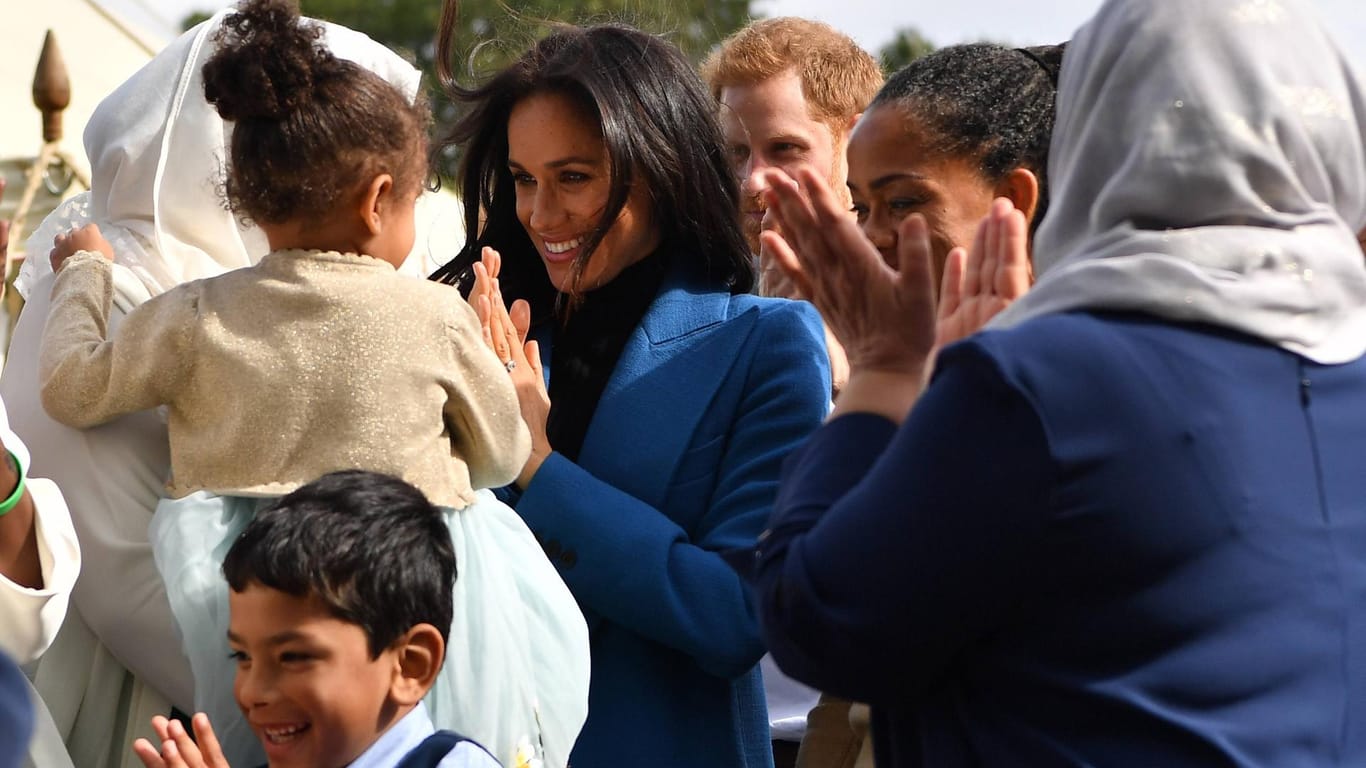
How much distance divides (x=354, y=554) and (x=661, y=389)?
94cm

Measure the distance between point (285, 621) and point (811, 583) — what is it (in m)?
0.94

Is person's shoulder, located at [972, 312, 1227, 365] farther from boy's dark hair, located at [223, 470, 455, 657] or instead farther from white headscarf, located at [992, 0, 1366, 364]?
boy's dark hair, located at [223, 470, 455, 657]

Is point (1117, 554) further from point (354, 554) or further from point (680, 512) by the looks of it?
point (680, 512)

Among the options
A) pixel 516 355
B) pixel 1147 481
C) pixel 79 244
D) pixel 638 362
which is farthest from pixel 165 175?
pixel 1147 481

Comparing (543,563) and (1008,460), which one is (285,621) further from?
(1008,460)

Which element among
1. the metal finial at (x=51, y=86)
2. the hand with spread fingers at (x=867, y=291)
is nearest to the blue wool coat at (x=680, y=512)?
the hand with spread fingers at (x=867, y=291)

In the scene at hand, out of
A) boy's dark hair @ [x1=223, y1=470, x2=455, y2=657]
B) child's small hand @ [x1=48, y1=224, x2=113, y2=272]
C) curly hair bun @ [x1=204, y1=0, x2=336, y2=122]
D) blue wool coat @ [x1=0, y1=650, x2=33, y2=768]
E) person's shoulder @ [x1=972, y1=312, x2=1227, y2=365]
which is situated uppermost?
curly hair bun @ [x1=204, y1=0, x2=336, y2=122]

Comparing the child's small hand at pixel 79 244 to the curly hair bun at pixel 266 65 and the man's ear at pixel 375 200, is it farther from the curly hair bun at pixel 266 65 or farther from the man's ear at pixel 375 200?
the man's ear at pixel 375 200

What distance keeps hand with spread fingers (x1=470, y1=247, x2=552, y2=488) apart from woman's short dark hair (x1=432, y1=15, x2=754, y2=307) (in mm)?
236

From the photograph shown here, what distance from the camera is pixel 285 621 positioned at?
265cm

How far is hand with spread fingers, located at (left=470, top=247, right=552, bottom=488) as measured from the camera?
10.8ft

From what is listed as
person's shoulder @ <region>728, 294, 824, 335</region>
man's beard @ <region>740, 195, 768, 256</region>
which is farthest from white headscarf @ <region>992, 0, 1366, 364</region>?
man's beard @ <region>740, 195, 768, 256</region>

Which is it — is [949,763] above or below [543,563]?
above

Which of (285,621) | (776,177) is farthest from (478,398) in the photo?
(776,177)
